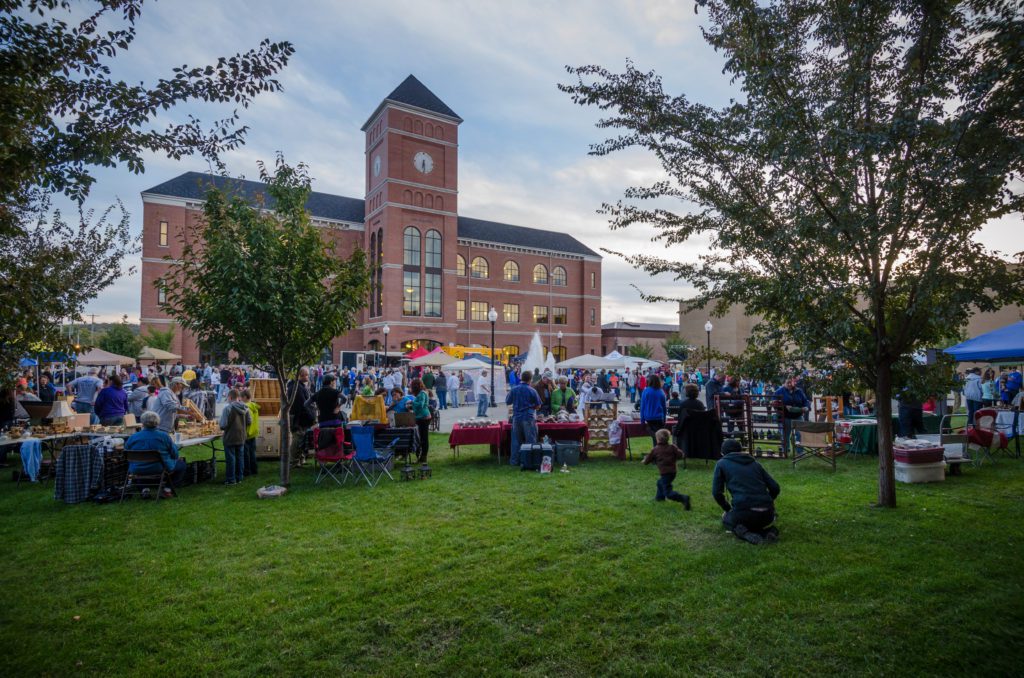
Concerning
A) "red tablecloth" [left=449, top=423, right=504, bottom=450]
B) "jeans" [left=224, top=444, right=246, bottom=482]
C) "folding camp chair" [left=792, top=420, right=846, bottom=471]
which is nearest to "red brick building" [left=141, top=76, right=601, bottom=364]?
"red tablecloth" [left=449, top=423, right=504, bottom=450]

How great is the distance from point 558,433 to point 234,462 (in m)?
6.24

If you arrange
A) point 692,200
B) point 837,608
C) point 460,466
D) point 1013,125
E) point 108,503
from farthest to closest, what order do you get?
point 460,466, point 108,503, point 692,200, point 1013,125, point 837,608

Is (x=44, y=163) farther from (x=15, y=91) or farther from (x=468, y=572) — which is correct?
(x=468, y=572)

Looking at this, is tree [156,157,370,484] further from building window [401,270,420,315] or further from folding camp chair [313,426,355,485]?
building window [401,270,420,315]

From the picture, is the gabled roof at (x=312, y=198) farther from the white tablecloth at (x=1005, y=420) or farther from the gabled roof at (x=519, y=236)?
the white tablecloth at (x=1005, y=420)

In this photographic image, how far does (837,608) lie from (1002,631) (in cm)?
103

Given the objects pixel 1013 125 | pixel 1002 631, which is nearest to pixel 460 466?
pixel 1002 631

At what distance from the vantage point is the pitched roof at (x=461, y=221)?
42.3 metres

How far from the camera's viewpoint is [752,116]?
659 cm

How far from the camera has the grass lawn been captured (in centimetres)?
369

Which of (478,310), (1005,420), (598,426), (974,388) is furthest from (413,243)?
(1005,420)

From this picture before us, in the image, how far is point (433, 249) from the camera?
1809 inches

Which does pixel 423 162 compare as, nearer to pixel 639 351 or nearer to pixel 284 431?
pixel 639 351

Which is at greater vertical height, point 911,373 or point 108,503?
point 911,373
